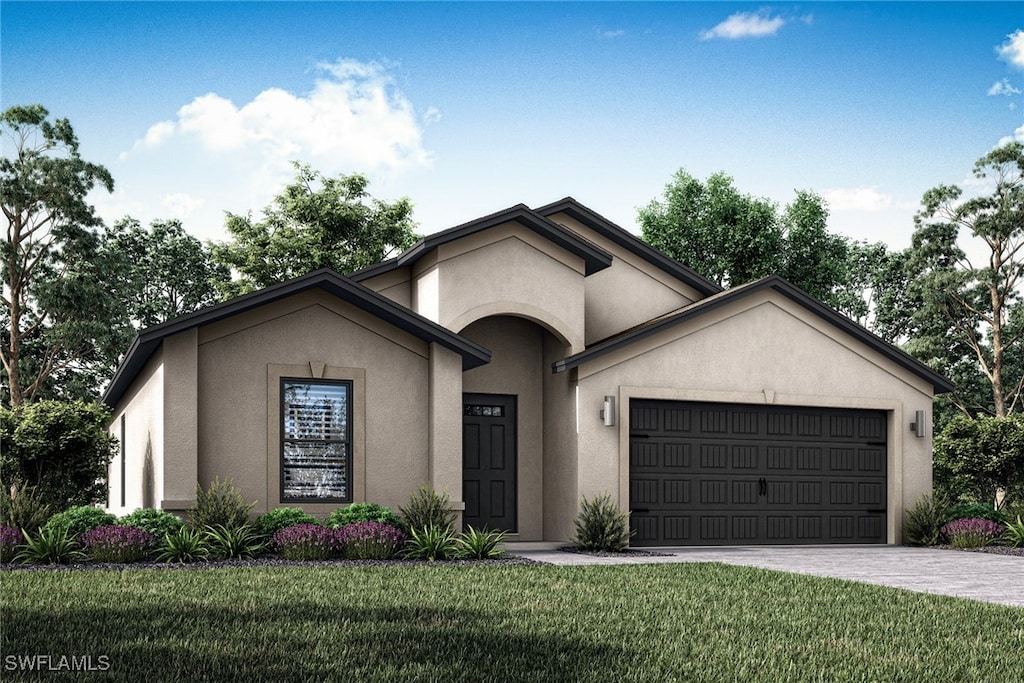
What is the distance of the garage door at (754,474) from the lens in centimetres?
Result: 1866

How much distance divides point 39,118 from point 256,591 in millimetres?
25643

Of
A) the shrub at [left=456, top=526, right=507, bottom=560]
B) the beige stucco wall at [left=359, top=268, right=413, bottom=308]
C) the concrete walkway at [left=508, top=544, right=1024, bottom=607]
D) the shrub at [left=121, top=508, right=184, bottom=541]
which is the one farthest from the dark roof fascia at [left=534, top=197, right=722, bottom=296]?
the shrub at [left=121, top=508, right=184, bottom=541]

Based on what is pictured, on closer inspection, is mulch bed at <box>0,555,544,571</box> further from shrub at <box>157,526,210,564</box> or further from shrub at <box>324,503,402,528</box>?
shrub at <box>324,503,402,528</box>

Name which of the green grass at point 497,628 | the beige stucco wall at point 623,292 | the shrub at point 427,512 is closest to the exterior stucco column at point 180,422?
the green grass at point 497,628

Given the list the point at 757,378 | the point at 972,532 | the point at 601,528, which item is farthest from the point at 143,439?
the point at 972,532

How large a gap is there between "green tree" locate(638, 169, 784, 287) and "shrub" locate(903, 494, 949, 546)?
68.2ft

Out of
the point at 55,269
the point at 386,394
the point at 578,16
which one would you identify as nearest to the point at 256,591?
the point at 386,394

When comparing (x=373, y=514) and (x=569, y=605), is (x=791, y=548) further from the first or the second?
(x=569, y=605)

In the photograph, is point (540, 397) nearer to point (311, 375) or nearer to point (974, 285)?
point (311, 375)

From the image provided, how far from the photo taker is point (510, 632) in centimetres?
840

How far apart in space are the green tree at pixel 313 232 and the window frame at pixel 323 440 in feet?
72.5

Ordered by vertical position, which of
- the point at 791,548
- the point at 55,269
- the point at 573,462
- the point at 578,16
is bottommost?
the point at 791,548

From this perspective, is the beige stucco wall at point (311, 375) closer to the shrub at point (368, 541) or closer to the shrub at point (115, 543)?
the shrub at point (368, 541)

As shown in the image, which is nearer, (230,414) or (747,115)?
(230,414)
